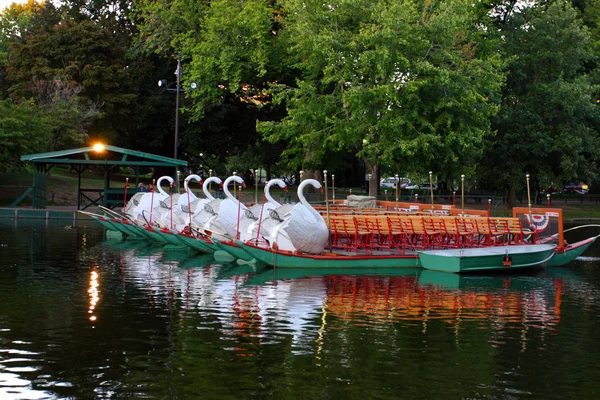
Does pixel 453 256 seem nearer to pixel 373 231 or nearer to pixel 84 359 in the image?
pixel 373 231

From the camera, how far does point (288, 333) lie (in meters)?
17.3

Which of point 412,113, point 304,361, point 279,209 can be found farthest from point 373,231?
point 412,113

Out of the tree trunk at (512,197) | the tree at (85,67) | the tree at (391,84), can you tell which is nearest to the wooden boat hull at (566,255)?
the tree at (391,84)

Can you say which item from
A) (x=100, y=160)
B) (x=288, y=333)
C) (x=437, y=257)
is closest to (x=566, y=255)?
(x=437, y=257)

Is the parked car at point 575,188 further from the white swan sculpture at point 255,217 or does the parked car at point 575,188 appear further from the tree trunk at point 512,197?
the white swan sculpture at point 255,217

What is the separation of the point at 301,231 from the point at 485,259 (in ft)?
19.1

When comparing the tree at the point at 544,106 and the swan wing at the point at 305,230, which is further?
the tree at the point at 544,106

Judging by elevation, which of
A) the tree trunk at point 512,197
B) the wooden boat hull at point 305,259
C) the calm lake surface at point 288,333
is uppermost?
the tree trunk at point 512,197

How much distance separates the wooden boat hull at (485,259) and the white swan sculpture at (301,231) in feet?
11.1

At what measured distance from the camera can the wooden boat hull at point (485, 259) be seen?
92.7 ft

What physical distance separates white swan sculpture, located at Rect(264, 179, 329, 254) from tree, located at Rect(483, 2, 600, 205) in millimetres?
34511

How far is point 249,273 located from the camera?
27.2 metres

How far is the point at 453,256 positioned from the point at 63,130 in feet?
130

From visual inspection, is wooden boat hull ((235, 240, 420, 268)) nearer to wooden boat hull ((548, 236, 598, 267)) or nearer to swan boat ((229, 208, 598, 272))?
swan boat ((229, 208, 598, 272))
